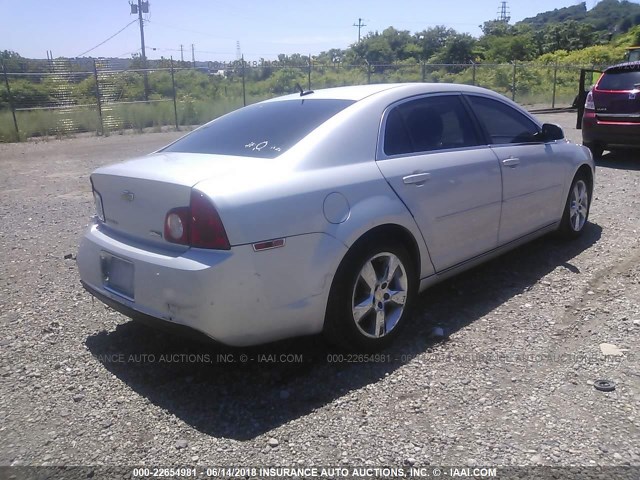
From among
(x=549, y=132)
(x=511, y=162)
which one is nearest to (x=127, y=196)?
(x=511, y=162)

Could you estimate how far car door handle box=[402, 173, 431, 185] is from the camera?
381cm

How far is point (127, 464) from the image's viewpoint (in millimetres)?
2723

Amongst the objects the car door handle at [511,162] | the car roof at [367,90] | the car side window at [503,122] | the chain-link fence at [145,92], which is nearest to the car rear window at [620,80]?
the car side window at [503,122]

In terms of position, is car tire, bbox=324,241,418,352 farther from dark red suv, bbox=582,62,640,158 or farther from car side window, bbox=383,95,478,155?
dark red suv, bbox=582,62,640,158

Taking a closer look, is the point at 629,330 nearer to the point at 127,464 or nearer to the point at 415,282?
the point at 415,282

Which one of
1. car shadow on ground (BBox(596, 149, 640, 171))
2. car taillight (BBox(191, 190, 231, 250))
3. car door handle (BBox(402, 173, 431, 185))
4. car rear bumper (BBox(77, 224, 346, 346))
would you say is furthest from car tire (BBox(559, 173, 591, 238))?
→ car shadow on ground (BBox(596, 149, 640, 171))

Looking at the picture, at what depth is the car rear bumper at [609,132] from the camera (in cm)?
980

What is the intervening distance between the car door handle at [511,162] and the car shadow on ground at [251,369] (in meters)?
1.01

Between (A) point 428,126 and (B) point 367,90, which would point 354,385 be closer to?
(A) point 428,126

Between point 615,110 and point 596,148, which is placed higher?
point 615,110

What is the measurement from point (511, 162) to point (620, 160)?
24.4ft

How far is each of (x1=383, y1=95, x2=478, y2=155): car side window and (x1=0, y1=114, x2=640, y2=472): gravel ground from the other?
1199mm

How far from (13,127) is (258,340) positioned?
16924 mm

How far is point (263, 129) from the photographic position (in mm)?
3932
